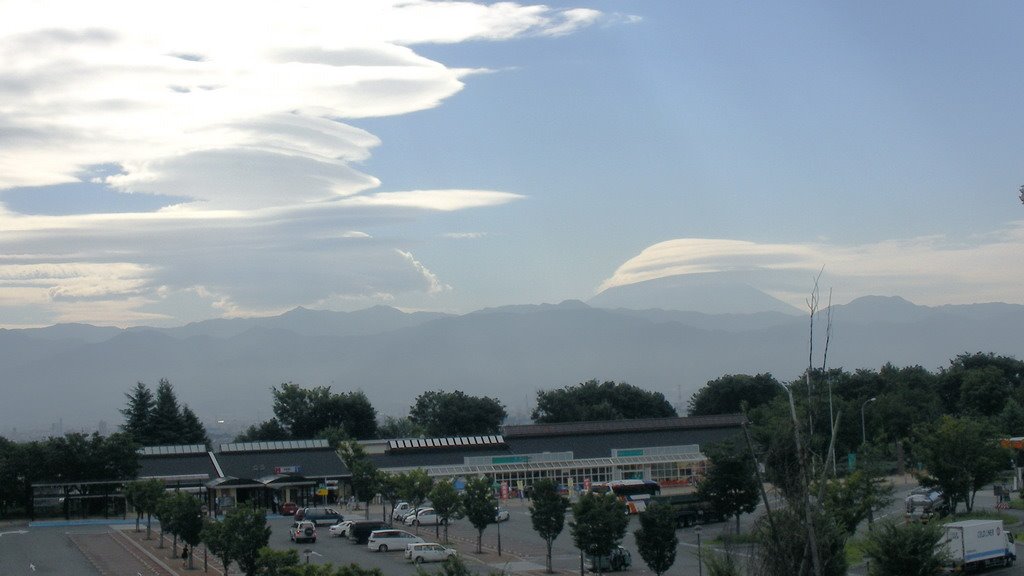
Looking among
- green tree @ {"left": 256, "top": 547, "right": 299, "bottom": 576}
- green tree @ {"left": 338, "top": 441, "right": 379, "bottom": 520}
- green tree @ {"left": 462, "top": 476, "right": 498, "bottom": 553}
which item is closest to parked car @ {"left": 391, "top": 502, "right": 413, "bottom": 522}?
green tree @ {"left": 338, "top": 441, "right": 379, "bottom": 520}

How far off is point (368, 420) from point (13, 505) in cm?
3199

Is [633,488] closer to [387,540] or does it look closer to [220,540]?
[387,540]

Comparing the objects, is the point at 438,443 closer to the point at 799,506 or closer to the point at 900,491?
the point at 900,491

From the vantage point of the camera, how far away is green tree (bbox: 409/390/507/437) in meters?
92.0

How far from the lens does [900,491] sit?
5550cm

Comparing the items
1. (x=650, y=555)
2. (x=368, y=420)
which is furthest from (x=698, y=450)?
(x=650, y=555)

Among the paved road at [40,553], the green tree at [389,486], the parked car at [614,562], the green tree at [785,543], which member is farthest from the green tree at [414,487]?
the green tree at [785,543]

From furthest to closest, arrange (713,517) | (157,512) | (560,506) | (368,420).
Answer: (368,420) → (713,517) → (157,512) → (560,506)

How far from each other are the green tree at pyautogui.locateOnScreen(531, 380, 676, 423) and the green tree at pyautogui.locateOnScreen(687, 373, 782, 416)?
11.9 ft

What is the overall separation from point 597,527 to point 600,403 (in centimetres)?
6602

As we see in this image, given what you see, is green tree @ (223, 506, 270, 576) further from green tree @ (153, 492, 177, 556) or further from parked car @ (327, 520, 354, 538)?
parked car @ (327, 520, 354, 538)

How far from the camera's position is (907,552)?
2291 centimetres

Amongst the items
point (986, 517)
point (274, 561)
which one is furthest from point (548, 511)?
point (986, 517)

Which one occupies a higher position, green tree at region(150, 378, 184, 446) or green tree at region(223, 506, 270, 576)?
green tree at region(150, 378, 184, 446)
